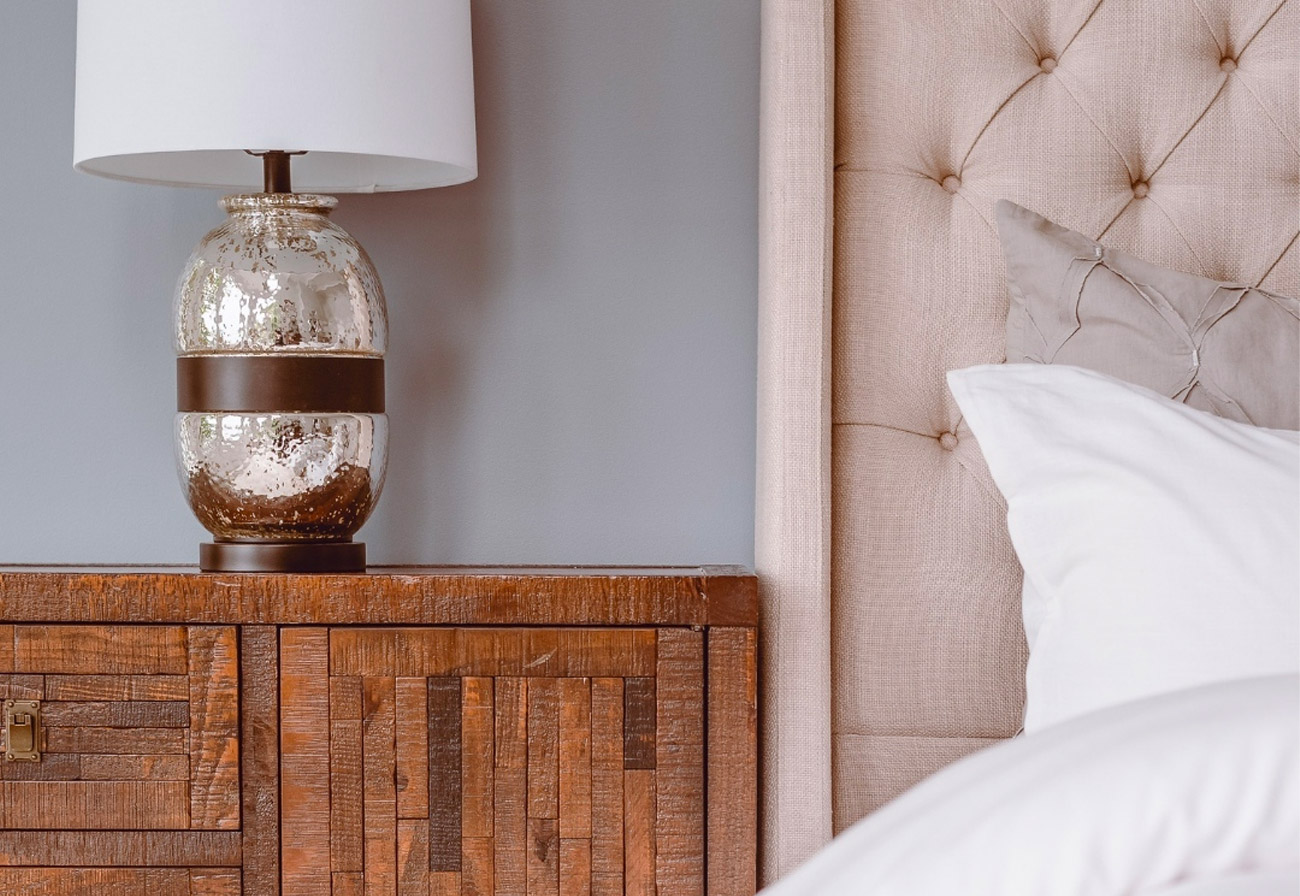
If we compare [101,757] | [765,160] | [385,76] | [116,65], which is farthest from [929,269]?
[101,757]

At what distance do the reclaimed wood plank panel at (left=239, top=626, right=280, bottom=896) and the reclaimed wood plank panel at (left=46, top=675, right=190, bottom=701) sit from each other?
6 centimetres

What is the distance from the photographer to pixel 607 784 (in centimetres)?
106

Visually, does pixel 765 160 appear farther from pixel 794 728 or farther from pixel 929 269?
pixel 794 728

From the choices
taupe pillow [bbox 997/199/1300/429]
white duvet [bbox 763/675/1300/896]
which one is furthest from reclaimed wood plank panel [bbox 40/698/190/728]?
taupe pillow [bbox 997/199/1300/429]

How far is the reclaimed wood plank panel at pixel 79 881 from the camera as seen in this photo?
3.48 ft

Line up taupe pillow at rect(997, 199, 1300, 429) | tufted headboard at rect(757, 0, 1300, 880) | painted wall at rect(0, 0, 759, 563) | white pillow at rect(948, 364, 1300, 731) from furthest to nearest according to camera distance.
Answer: painted wall at rect(0, 0, 759, 563), tufted headboard at rect(757, 0, 1300, 880), taupe pillow at rect(997, 199, 1300, 429), white pillow at rect(948, 364, 1300, 731)

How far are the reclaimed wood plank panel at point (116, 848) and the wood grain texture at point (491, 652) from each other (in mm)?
197

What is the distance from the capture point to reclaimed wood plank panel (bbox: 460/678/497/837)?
41.4 inches

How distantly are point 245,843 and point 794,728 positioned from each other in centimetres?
A: 53

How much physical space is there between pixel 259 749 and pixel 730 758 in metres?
0.43

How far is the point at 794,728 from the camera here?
1.15m

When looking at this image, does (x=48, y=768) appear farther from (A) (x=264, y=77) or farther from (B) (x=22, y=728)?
(A) (x=264, y=77)

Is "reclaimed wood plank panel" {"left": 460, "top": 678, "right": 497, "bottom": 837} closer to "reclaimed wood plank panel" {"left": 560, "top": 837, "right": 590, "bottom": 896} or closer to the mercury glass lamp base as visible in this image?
"reclaimed wood plank panel" {"left": 560, "top": 837, "right": 590, "bottom": 896}

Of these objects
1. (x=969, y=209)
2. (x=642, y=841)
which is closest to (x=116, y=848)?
(x=642, y=841)
